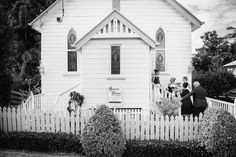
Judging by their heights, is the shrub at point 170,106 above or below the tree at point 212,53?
below

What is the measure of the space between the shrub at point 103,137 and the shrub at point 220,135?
2523 millimetres

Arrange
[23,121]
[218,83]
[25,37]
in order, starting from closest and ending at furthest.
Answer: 1. [23,121]
2. [218,83]
3. [25,37]

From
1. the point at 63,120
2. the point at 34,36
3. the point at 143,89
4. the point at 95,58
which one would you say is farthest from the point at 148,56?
the point at 34,36

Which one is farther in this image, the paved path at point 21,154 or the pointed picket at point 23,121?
the pointed picket at point 23,121

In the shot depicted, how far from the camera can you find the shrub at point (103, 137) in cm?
586

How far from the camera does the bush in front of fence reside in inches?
256

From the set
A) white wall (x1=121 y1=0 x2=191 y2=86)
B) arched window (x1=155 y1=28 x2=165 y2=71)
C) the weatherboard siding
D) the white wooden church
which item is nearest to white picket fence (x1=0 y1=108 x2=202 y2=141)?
the white wooden church

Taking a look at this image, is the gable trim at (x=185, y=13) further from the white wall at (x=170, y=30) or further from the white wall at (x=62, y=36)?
the white wall at (x=62, y=36)

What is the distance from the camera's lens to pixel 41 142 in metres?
6.62

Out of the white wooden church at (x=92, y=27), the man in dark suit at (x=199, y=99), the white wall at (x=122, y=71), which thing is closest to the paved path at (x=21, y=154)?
the white wall at (x=122, y=71)

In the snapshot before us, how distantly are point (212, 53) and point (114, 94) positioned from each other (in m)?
44.2

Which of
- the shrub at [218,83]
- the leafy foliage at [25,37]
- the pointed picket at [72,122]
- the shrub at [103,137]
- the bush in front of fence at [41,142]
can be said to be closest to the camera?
the shrub at [103,137]

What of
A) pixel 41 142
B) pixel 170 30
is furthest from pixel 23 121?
pixel 170 30

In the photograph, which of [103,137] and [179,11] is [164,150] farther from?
[179,11]
